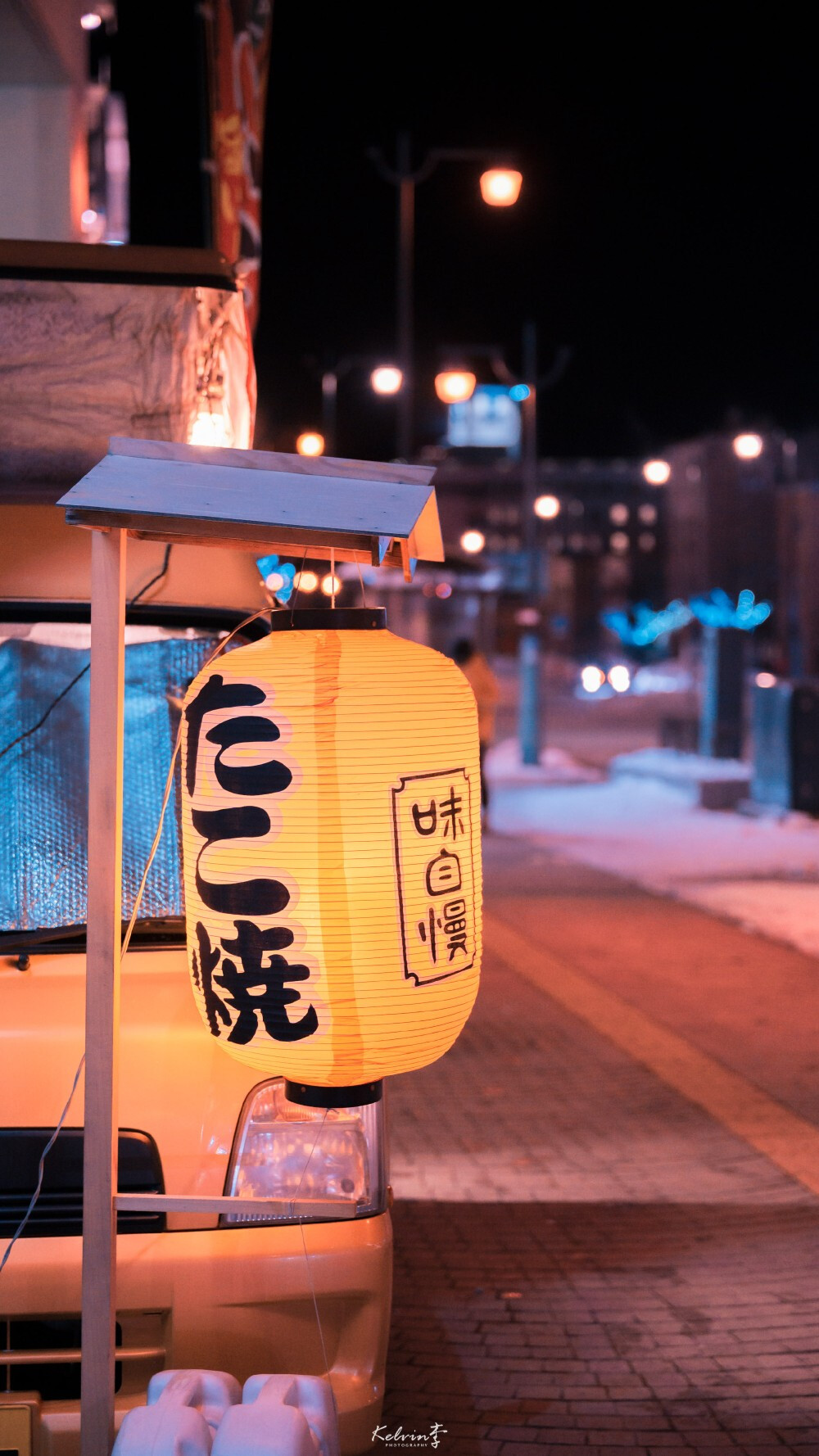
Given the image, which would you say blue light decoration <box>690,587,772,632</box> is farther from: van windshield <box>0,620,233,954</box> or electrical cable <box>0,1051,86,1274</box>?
electrical cable <box>0,1051,86,1274</box>

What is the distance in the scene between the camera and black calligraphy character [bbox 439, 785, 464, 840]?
3.13 meters

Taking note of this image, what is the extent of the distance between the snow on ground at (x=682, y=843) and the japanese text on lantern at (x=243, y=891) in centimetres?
818

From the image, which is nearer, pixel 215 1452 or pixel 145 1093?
pixel 215 1452

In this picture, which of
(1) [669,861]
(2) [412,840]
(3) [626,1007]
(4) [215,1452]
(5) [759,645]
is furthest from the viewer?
(5) [759,645]

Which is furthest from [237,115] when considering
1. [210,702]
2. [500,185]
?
[500,185]

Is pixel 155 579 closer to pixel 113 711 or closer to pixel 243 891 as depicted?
pixel 113 711

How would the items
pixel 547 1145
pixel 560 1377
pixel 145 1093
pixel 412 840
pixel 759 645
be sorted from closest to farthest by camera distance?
pixel 412 840, pixel 145 1093, pixel 560 1377, pixel 547 1145, pixel 759 645

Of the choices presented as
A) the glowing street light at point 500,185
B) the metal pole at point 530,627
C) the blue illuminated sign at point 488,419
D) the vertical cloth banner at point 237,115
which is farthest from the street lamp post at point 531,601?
→ the blue illuminated sign at point 488,419

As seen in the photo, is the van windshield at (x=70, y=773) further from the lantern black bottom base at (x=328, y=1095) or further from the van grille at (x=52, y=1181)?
the lantern black bottom base at (x=328, y=1095)

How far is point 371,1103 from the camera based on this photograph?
3.21 meters

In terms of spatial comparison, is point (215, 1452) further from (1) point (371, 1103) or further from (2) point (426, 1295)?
(2) point (426, 1295)

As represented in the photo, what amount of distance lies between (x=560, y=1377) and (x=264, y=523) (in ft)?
9.72

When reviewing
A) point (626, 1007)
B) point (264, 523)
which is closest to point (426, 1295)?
point (264, 523)
